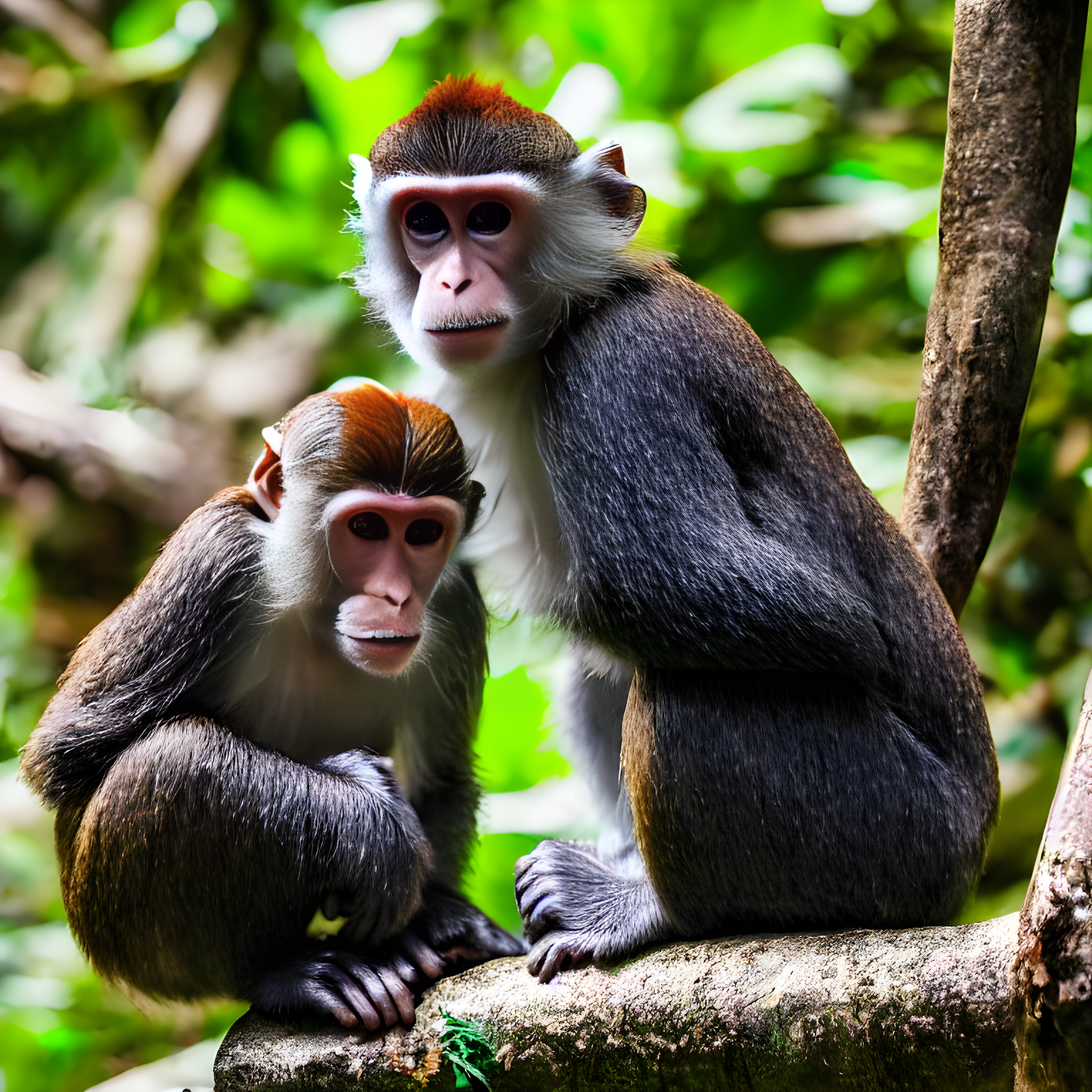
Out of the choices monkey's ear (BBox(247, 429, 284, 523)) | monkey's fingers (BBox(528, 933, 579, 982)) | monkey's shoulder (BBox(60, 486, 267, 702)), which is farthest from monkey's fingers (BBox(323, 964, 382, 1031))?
monkey's ear (BBox(247, 429, 284, 523))

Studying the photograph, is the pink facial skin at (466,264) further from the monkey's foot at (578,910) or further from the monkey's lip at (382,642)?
the monkey's foot at (578,910)

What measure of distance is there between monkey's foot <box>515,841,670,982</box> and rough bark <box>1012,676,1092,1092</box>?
1270mm

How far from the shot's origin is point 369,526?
3662mm

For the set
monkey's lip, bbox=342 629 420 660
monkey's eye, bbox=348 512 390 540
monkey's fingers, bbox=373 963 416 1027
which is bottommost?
monkey's fingers, bbox=373 963 416 1027

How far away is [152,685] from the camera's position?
11.2ft

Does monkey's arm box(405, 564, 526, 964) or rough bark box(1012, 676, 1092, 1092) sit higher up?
monkey's arm box(405, 564, 526, 964)

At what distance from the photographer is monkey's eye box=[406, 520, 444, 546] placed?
12.2 ft

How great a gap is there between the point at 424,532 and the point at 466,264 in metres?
0.86

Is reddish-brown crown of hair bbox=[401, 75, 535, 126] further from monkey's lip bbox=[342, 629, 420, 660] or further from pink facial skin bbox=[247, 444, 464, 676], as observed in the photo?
monkey's lip bbox=[342, 629, 420, 660]

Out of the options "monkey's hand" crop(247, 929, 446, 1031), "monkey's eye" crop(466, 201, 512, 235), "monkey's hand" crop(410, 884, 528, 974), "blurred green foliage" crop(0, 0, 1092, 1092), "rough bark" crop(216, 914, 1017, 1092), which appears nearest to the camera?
"rough bark" crop(216, 914, 1017, 1092)

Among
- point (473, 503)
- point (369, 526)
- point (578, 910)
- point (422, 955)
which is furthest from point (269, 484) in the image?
point (578, 910)

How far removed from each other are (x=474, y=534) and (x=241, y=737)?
110 centimetres

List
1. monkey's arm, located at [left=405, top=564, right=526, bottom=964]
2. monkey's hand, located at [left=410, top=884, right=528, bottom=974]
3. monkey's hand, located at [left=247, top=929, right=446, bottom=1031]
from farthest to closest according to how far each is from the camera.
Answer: monkey's arm, located at [left=405, top=564, right=526, bottom=964] < monkey's hand, located at [left=410, top=884, right=528, bottom=974] < monkey's hand, located at [left=247, top=929, right=446, bottom=1031]

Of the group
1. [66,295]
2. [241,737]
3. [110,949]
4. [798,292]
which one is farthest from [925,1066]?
[66,295]
